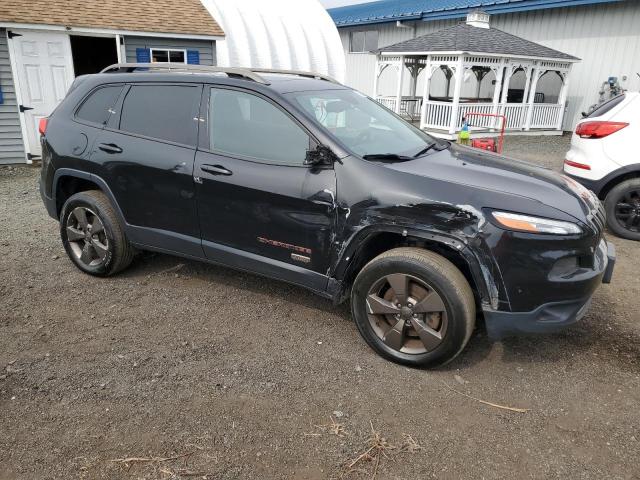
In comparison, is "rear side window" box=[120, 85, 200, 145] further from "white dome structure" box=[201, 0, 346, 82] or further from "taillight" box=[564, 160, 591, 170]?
"white dome structure" box=[201, 0, 346, 82]

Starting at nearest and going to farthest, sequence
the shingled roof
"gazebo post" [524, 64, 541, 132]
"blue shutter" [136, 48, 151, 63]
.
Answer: the shingled roof, "blue shutter" [136, 48, 151, 63], "gazebo post" [524, 64, 541, 132]

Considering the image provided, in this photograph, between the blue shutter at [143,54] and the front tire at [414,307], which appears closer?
the front tire at [414,307]

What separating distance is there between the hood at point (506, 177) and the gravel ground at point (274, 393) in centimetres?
110

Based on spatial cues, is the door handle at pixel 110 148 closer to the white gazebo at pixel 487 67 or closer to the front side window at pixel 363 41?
the white gazebo at pixel 487 67

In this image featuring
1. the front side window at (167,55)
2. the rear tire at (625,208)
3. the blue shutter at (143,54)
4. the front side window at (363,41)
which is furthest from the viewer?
the front side window at (363,41)

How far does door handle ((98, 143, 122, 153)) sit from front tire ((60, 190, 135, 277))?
44 cm

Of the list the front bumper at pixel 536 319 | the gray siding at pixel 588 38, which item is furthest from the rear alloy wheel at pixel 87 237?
the gray siding at pixel 588 38

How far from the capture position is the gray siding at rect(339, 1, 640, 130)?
48.3ft

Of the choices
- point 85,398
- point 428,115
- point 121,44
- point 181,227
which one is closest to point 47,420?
point 85,398

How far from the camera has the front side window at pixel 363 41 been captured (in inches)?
987

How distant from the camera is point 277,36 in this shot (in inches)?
584

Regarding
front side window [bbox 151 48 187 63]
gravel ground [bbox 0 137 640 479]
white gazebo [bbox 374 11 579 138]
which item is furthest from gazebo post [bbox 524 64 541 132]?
gravel ground [bbox 0 137 640 479]

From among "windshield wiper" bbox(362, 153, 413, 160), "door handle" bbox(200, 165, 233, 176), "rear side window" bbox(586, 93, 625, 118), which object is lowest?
"door handle" bbox(200, 165, 233, 176)

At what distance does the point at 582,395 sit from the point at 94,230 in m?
3.95
